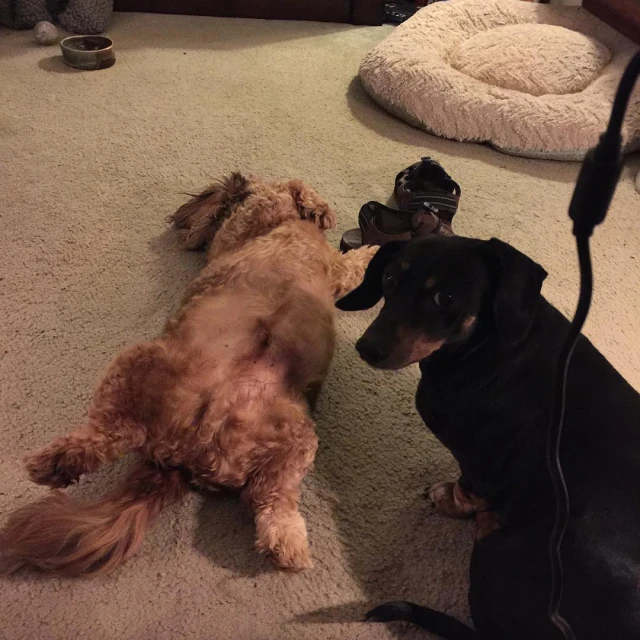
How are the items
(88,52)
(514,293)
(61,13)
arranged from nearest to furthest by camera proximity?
(514,293), (88,52), (61,13)

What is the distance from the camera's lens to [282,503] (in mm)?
1113

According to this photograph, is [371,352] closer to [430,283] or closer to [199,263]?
[430,283]

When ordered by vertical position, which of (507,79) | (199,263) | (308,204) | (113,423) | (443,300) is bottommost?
(199,263)

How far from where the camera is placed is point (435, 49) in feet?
7.84

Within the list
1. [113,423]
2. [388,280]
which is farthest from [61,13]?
[388,280]

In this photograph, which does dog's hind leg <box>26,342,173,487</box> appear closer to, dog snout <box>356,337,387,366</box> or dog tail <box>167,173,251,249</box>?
dog snout <box>356,337,387,366</box>

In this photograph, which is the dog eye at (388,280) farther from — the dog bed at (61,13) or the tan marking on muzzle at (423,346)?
the dog bed at (61,13)

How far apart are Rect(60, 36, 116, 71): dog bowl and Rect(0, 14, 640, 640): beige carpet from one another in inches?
1.8

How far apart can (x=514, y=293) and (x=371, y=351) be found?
0.25 m

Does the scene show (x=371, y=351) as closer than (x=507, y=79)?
Yes

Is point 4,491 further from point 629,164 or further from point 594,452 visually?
point 629,164

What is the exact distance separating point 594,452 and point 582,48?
1982 millimetres

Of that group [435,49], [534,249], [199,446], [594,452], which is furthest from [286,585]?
[435,49]

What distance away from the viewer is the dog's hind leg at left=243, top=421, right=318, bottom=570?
107 cm
